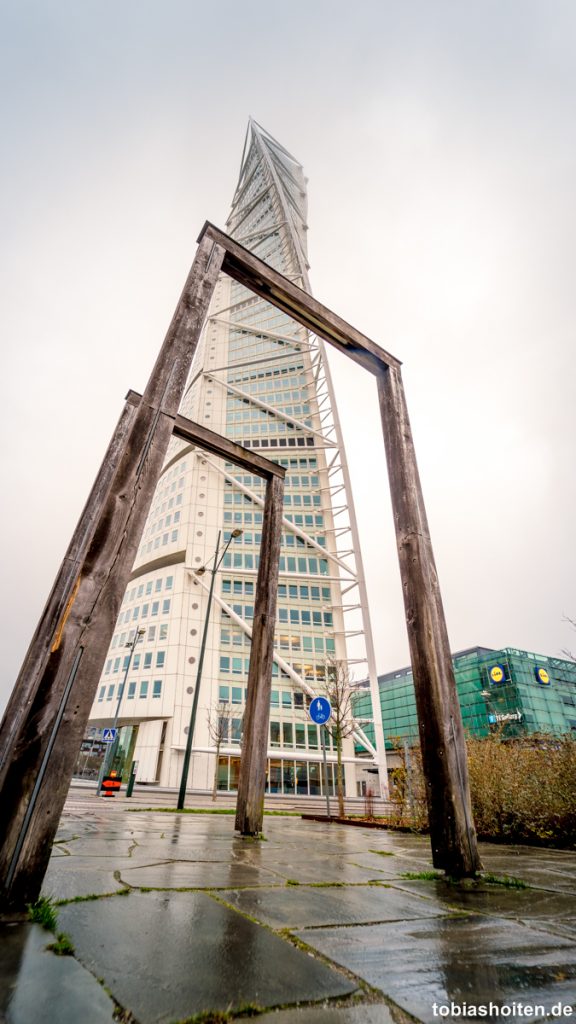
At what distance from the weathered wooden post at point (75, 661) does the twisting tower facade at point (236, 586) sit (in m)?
25.8

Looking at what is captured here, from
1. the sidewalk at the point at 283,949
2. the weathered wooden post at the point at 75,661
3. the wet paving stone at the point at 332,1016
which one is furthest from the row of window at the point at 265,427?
the wet paving stone at the point at 332,1016

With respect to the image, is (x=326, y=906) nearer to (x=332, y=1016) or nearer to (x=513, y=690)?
(x=332, y=1016)

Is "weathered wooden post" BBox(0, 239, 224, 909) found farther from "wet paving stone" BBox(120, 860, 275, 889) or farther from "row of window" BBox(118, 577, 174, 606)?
"row of window" BBox(118, 577, 174, 606)

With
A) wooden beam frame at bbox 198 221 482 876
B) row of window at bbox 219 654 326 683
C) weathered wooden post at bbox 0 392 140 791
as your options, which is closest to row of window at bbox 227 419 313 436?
row of window at bbox 219 654 326 683

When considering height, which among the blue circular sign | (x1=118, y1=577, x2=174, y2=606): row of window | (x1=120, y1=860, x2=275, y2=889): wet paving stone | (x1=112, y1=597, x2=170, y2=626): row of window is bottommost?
(x1=120, y1=860, x2=275, y2=889): wet paving stone

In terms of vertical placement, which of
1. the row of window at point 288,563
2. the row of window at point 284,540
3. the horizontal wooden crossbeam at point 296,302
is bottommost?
the horizontal wooden crossbeam at point 296,302

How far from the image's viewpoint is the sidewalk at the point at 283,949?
116 centimetres

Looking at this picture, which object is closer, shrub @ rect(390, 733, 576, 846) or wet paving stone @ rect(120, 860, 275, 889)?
wet paving stone @ rect(120, 860, 275, 889)

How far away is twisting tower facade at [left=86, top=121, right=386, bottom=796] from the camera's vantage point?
3638 centimetres

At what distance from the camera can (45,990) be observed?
45.6 inches

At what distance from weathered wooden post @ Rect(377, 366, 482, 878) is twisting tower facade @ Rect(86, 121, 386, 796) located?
25.2 meters

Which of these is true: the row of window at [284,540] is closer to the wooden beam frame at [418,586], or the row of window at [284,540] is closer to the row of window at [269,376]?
the row of window at [269,376]

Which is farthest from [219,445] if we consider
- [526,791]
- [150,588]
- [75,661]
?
[150,588]

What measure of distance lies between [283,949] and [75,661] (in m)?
1.54
